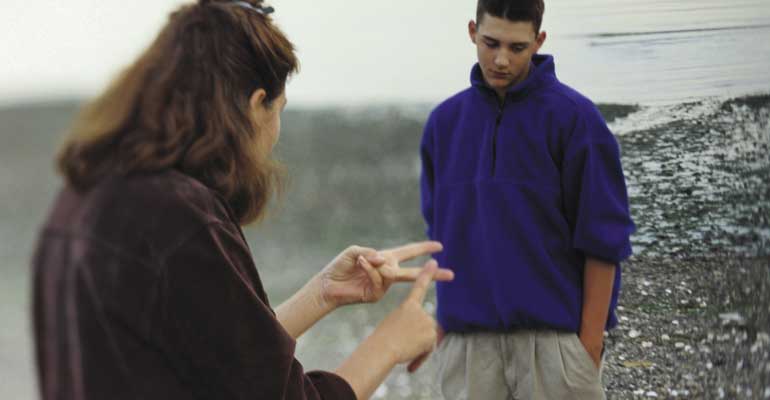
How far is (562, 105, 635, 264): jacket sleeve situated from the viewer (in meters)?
2.41

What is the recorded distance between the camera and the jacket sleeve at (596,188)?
2408mm

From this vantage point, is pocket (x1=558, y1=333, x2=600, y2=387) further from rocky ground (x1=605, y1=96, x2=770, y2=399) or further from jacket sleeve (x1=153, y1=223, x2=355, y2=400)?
jacket sleeve (x1=153, y1=223, x2=355, y2=400)

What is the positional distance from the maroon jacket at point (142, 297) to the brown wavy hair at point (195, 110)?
5cm

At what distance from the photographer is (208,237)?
1554mm

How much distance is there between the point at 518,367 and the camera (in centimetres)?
258

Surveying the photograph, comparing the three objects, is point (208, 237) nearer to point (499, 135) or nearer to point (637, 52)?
point (499, 135)

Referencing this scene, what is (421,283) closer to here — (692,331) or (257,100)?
(257,100)

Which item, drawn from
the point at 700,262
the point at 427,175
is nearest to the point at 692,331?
A: the point at 700,262

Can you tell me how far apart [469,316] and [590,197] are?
0.46 metres

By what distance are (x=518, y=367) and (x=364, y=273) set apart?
692 mm

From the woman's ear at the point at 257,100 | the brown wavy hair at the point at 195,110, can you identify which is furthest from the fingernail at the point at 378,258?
the woman's ear at the point at 257,100

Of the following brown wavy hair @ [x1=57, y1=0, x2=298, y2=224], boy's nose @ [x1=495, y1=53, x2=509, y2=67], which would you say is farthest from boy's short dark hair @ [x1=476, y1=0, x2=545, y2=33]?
brown wavy hair @ [x1=57, y1=0, x2=298, y2=224]

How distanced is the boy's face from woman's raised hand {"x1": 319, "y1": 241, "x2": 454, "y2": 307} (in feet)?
2.33

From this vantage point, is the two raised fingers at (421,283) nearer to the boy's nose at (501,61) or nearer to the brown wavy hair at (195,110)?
the brown wavy hair at (195,110)
